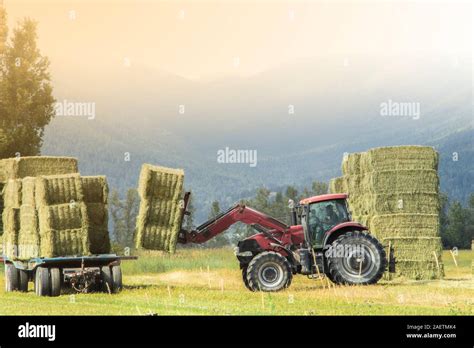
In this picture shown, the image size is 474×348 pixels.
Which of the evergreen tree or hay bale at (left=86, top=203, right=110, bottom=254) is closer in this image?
hay bale at (left=86, top=203, right=110, bottom=254)

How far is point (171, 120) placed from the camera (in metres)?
136

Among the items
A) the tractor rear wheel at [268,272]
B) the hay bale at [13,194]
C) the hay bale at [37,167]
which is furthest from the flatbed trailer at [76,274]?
the hay bale at [37,167]

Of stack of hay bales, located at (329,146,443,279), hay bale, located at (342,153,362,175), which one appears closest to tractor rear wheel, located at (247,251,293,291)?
stack of hay bales, located at (329,146,443,279)

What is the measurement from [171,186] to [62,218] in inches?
110

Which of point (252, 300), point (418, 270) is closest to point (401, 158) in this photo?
point (418, 270)

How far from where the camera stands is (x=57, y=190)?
803 inches

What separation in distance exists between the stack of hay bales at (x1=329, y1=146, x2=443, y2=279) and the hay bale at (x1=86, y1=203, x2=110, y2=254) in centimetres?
734

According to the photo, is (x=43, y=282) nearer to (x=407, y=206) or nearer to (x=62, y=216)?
(x=62, y=216)

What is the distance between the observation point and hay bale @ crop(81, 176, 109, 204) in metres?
21.2

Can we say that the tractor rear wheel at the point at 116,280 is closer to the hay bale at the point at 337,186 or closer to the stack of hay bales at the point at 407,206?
the stack of hay bales at the point at 407,206

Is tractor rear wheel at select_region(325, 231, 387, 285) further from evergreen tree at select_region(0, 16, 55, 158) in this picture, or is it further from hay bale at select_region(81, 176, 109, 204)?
evergreen tree at select_region(0, 16, 55, 158)

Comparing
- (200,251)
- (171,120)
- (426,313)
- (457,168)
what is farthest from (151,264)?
(171,120)

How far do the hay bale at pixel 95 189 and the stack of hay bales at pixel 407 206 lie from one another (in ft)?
24.1

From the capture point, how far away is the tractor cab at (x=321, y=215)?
1947 centimetres
